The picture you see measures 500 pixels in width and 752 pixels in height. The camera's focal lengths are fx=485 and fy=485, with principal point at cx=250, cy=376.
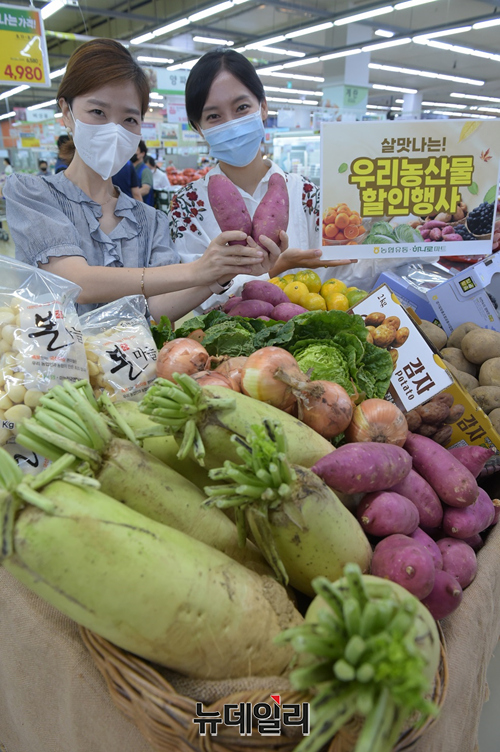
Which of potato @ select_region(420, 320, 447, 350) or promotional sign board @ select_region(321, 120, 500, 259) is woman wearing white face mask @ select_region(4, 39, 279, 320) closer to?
promotional sign board @ select_region(321, 120, 500, 259)

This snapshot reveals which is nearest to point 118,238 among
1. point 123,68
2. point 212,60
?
point 123,68

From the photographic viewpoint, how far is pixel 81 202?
2100 millimetres

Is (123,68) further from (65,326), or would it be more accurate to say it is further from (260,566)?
(260,566)

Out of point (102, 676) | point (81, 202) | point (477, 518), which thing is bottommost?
point (102, 676)

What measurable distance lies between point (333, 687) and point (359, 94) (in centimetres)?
1926

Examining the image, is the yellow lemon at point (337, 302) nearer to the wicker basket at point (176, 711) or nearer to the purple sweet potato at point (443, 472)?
the purple sweet potato at point (443, 472)

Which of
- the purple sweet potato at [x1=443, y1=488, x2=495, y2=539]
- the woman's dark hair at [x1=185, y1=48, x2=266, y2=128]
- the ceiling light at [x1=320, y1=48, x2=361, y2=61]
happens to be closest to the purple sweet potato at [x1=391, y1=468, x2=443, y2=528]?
the purple sweet potato at [x1=443, y1=488, x2=495, y2=539]

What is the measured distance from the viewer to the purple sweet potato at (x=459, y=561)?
3.64ft

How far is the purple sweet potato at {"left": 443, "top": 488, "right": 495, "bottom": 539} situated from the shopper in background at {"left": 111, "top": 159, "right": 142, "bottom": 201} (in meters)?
6.03

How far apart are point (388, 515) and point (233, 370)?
22.3 inches

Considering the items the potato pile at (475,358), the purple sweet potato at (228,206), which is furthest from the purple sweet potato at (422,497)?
the purple sweet potato at (228,206)

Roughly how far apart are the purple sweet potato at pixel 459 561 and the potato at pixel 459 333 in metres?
1.33

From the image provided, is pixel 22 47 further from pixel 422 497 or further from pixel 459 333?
pixel 422 497

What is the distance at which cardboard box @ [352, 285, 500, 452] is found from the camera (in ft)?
4.78
